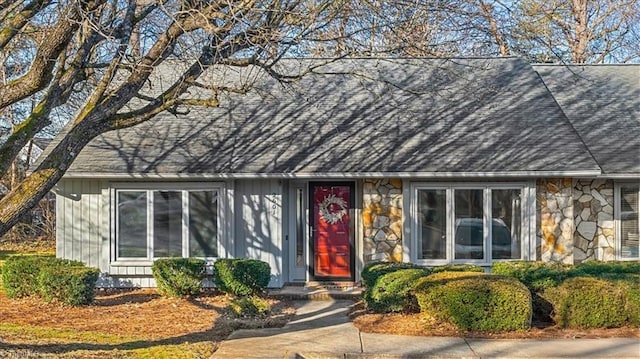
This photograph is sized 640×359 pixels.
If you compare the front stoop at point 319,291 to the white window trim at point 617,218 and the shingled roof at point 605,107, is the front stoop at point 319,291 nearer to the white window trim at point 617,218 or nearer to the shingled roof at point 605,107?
the white window trim at point 617,218

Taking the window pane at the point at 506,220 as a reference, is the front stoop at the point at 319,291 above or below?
below

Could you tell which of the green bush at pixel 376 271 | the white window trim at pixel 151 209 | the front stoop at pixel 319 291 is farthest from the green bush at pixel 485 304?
the white window trim at pixel 151 209

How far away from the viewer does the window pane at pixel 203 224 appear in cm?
1310

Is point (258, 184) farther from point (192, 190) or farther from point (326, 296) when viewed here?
point (326, 296)

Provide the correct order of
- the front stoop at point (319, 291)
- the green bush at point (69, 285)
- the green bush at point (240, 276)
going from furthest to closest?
the front stoop at point (319, 291), the green bush at point (240, 276), the green bush at point (69, 285)

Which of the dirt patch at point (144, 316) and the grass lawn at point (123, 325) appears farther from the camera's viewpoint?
the dirt patch at point (144, 316)

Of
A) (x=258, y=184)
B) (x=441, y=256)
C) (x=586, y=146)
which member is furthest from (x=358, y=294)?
(x=586, y=146)

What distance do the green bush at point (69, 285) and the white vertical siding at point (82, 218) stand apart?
1879 millimetres

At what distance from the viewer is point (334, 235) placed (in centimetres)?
1350

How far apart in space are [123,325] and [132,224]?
3669 millimetres

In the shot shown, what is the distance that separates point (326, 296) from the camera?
12.1 m

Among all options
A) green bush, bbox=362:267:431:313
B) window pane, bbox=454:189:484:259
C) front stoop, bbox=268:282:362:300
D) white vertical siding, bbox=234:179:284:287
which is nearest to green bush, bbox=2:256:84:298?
white vertical siding, bbox=234:179:284:287

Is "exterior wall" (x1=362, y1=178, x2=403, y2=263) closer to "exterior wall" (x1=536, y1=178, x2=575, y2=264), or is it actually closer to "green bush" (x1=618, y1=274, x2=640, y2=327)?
"exterior wall" (x1=536, y1=178, x2=575, y2=264)

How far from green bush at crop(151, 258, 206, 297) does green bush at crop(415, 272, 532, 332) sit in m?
4.81
